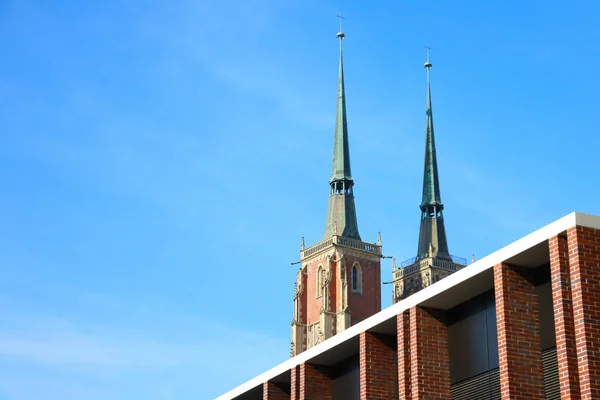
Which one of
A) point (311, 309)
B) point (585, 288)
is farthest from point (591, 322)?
point (311, 309)

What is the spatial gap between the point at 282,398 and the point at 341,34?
10006cm

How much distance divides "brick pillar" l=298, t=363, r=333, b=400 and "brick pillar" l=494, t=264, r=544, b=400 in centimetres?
840

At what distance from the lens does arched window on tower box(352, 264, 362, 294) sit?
109 metres

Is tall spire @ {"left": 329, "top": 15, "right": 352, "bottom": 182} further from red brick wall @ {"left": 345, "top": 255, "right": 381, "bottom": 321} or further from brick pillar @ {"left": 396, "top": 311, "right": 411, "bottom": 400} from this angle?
brick pillar @ {"left": 396, "top": 311, "right": 411, "bottom": 400}

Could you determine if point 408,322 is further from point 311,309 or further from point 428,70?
point 428,70

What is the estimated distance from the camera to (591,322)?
19.4 metres

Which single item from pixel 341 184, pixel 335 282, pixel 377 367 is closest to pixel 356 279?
pixel 335 282

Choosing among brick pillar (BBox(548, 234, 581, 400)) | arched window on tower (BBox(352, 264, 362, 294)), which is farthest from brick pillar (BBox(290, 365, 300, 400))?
arched window on tower (BBox(352, 264, 362, 294))

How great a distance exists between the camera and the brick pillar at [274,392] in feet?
101

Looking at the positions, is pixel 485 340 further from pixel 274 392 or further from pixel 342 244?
pixel 342 244

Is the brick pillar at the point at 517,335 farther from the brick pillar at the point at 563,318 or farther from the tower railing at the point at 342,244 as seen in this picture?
the tower railing at the point at 342,244

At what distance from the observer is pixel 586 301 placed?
19531 mm

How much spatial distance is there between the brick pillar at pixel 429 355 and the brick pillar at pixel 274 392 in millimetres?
7598

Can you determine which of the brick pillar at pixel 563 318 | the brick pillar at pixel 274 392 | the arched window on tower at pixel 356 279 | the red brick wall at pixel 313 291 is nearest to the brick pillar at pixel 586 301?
the brick pillar at pixel 563 318
